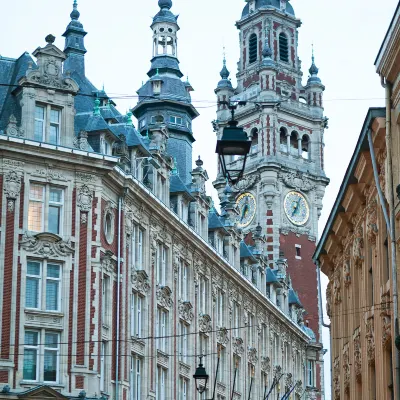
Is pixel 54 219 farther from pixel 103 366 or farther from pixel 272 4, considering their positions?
pixel 272 4

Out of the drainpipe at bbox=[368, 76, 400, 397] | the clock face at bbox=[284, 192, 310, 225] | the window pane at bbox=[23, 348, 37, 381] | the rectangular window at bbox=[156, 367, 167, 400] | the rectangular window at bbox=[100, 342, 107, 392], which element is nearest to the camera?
the drainpipe at bbox=[368, 76, 400, 397]

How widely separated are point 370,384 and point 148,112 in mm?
42142

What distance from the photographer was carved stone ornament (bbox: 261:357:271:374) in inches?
3130

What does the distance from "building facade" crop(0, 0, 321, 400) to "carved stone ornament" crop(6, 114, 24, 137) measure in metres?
Result: 0.04

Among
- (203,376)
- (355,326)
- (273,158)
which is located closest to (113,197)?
(203,376)

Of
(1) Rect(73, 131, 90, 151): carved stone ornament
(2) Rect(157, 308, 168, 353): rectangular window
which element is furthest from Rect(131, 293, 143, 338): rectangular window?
(1) Rect(73, 131, 90, 151): carved stone ornament

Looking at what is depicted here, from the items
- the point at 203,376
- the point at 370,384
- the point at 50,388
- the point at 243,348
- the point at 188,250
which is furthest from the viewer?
the point at 243,348

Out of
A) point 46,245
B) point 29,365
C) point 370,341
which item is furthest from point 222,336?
point 370,341

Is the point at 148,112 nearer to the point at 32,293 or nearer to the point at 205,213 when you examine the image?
the point at 205,213

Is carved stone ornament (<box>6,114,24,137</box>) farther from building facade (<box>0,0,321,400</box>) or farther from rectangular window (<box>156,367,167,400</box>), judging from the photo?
rectangular window (<box>156,367,167,400</box>)

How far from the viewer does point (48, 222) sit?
51.1m

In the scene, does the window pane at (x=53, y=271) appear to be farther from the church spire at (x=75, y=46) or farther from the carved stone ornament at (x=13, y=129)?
the church spire at (x=75, y=46)

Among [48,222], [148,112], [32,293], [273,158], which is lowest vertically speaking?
[32,293]

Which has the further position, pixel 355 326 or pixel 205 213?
pixel 205 213
